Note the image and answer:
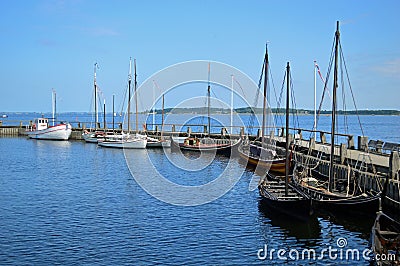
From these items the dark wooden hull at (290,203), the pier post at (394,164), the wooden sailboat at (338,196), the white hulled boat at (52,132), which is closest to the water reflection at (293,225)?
the dark wooden hull at (290,203)

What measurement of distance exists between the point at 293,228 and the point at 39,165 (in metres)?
32.4

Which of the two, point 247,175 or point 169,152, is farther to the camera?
point 169,152

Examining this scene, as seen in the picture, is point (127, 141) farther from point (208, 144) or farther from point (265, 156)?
point (265, 156)

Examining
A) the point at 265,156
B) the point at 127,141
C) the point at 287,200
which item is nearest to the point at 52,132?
the point at 127,141

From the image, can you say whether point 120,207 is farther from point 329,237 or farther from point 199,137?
point 199,137

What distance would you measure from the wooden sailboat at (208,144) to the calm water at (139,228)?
765 inches

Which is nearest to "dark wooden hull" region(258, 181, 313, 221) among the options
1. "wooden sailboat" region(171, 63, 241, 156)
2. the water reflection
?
the water reflection

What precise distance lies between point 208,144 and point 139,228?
39.1 m

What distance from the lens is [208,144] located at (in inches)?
2452

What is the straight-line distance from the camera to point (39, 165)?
48.4 metres

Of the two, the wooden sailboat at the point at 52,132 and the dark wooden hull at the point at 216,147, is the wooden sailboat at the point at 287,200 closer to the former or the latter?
the dark wooden hull at the point at 216,147

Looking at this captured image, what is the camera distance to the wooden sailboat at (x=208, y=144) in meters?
57.6

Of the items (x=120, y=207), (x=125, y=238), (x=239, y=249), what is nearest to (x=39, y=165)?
(x=120, y=207)

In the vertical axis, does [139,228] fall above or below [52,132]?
below
